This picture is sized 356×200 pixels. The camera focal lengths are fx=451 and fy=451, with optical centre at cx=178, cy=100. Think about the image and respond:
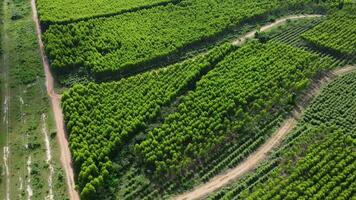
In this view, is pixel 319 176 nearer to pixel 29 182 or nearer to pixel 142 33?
pixel 29 182

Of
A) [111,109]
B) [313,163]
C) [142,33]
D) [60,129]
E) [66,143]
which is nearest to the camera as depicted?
[313,163]

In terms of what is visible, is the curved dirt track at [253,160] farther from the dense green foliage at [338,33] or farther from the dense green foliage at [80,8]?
the dense green foliage at [80,8]

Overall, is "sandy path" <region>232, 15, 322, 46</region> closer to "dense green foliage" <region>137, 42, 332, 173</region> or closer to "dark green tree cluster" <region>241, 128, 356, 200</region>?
"dense green foliage" <region>137, 42, 332, 173</region>

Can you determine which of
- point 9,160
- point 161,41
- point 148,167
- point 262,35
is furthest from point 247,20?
point 9,160

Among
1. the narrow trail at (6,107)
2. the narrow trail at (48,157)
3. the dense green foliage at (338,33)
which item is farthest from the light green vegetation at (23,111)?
the dense green foliage at (338,33)

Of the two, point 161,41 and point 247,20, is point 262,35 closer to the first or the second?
point 247,20

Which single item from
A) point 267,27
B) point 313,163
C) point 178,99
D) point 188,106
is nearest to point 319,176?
point 313,163
